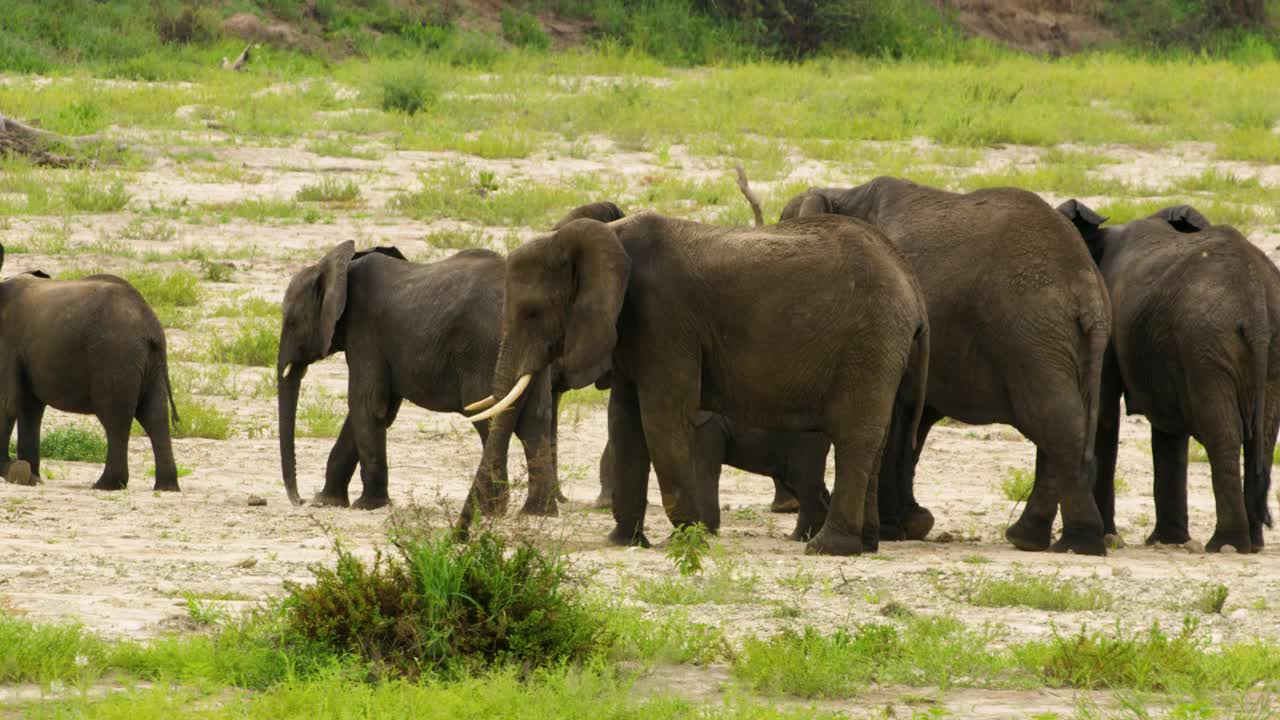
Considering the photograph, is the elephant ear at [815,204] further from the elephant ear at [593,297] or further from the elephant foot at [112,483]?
the elephant foot at [112,483]

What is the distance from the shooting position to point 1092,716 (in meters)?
5.52

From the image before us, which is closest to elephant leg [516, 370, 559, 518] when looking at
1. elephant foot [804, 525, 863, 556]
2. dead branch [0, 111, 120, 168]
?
elephant foot [804, 525, 863, 556]

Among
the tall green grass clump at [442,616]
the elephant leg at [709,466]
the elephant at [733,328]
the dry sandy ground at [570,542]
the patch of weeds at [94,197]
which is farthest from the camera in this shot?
the patch of weeds at [94,197]

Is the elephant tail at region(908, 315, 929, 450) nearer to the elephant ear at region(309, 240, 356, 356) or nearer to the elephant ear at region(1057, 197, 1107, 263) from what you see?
the elephant ear at region(1057, 197, 1107, 263)

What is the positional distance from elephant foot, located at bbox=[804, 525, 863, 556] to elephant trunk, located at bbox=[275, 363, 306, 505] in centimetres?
302

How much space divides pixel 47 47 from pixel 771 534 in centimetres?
2068

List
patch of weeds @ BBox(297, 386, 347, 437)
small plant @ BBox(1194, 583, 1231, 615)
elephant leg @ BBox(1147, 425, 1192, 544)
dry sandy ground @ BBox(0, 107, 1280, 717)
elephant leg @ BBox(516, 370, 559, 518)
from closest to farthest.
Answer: dry sandy ground @ BBox(0, 107, 1280, 717) < small plant @ BBox(1194, 583, 1231, 615) < elephant leg @ BBox(516, 370, 559, 518) < elephant leg @ BBox(1147, 425, 1192, 544) < patch of weeds @ BBox(297, 386, 347, 437)

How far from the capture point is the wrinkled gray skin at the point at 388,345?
10.4m

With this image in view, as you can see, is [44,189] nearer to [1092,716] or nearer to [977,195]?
[977,195]

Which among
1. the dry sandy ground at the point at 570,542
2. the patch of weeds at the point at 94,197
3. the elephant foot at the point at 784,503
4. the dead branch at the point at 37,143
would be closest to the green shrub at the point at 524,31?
the dead branch at the point at 37,143

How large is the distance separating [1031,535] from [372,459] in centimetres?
355

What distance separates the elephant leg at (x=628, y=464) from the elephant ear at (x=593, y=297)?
44 centimetres

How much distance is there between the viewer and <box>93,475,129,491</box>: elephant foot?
1074 centimetres

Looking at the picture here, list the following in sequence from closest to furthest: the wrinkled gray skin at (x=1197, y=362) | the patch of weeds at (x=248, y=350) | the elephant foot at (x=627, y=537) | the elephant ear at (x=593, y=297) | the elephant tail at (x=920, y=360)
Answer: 1. the elephant ear at (x=593, y=297)
2. the elephant tail at (x=920, y=360)
3. the elephant foot at (x=627, y=537)
4. the wrinkled gray skin at (x=1197, y=362)
5. the patch of weeds at (x=248, y=350)
